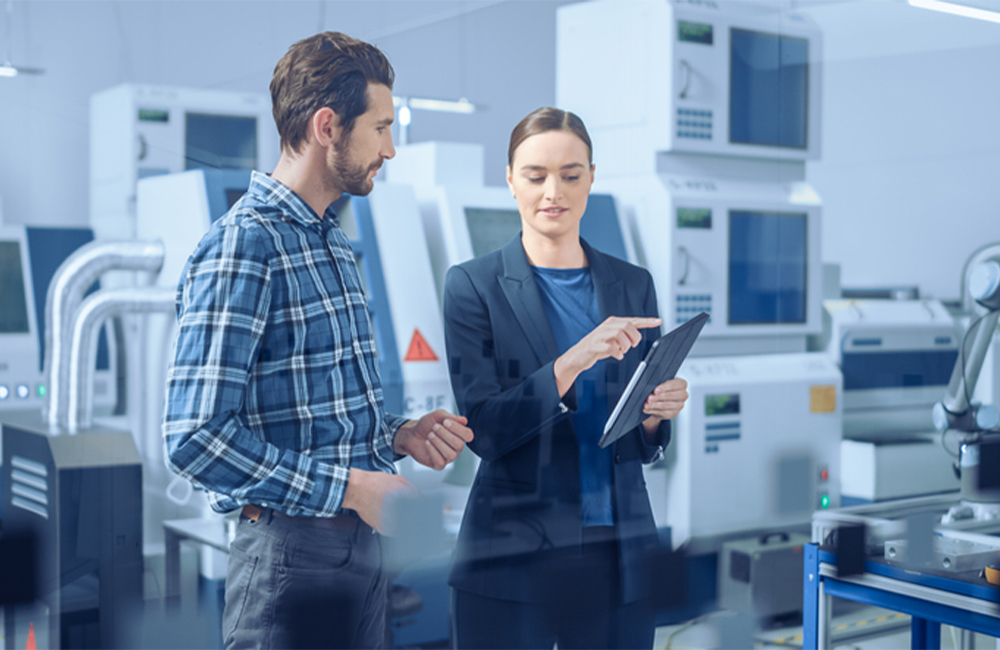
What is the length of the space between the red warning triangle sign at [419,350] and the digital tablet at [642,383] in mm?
380

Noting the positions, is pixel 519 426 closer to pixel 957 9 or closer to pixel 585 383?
pixel 585 383

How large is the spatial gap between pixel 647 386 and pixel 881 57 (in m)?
1.43

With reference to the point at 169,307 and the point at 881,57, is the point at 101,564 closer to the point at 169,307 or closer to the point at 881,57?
the point at 169,307

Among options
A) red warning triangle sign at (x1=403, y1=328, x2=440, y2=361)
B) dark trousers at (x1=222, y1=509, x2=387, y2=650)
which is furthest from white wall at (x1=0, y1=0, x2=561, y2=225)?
dark trousers at (x1=222, y1=509, x2=387, y2=650)

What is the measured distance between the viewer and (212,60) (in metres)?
1.74

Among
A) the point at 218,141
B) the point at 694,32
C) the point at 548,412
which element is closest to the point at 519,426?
the point at 548,412

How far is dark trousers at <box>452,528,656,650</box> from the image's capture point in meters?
1.92

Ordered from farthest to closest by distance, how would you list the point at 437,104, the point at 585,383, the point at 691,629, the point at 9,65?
the point at 691,629
the point at 585,383
the point at 437,104
the point at 9,65

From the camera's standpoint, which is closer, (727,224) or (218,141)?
(218,141)

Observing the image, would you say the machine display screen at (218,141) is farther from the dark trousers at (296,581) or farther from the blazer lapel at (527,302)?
the dark trousers at (296,581)

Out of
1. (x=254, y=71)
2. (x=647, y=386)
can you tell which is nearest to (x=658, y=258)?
(x=647, y=386)

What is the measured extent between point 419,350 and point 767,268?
3.65 feet

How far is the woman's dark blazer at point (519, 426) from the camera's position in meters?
1.88

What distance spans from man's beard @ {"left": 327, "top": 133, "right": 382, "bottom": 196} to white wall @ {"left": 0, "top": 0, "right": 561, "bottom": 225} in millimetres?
197
